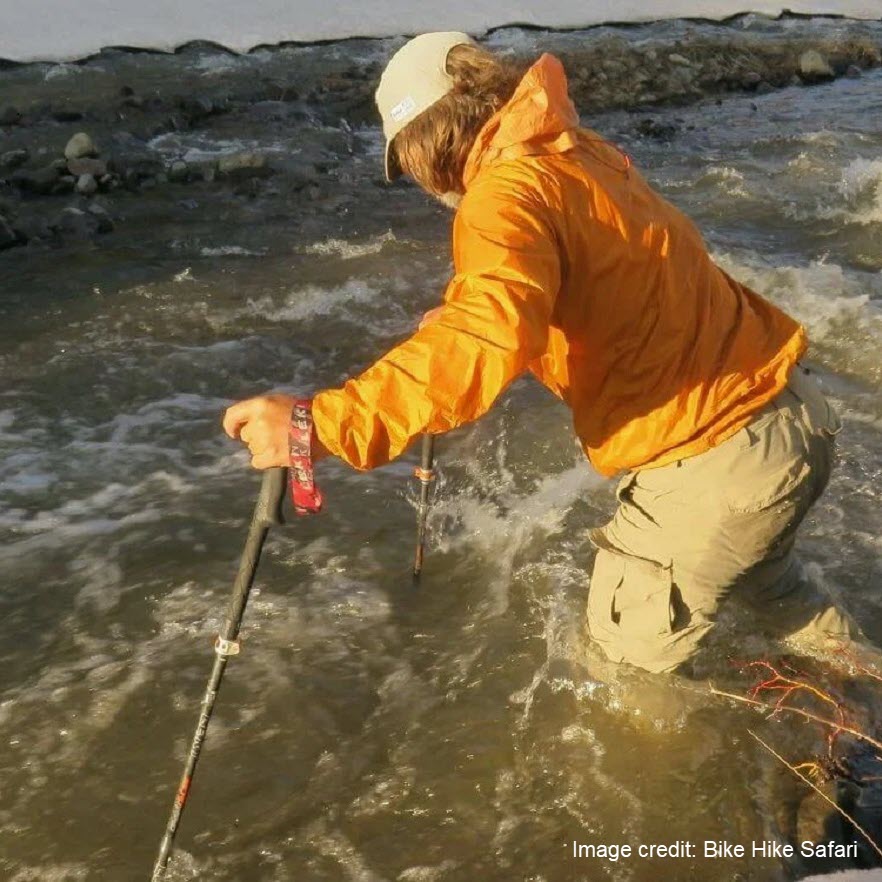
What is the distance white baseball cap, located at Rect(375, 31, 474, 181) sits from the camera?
3.30 m

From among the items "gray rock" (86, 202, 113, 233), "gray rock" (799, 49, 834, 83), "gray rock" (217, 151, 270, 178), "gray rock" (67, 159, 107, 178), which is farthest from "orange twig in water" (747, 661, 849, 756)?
"gray rock" (799, 49, 834, 83)

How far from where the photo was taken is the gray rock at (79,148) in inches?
492

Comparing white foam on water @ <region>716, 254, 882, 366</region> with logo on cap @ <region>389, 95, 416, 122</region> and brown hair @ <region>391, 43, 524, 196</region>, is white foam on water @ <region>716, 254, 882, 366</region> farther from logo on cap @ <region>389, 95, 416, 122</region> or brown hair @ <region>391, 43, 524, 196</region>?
logo on cap @ <region>389, 95, 416, 122</region>

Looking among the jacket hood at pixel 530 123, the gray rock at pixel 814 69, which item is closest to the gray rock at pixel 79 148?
the jacket hood at pixel 530 123

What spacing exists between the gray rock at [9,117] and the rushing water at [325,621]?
5263mm

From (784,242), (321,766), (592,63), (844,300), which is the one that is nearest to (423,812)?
(321,766)

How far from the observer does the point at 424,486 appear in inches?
214

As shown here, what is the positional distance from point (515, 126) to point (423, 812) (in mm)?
2573

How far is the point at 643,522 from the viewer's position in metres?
4.07

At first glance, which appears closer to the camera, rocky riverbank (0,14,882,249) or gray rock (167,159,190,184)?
rocky riverbank (0,14,882,249)

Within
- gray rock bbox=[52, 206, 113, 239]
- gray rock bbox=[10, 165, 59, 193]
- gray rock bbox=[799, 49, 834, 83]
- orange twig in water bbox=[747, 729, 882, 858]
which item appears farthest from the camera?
gray rock bbox=[799, 49, 834, 83]

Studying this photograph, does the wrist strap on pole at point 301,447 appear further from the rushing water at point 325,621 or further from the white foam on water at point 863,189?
the white foam on water at point 863,189

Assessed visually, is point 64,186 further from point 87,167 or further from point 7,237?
point 7,237

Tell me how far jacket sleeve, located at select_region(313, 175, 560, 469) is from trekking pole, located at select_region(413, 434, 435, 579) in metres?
2.07
